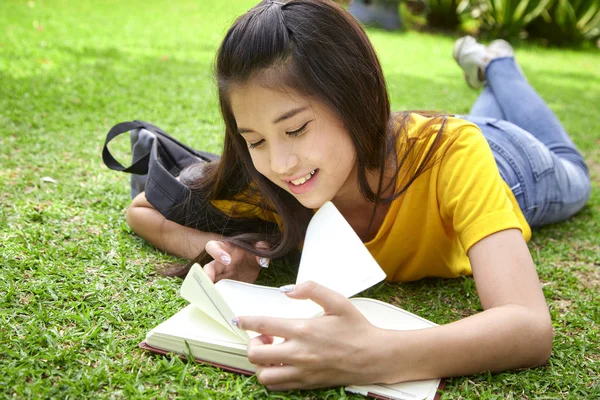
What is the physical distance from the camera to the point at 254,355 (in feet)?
4.22

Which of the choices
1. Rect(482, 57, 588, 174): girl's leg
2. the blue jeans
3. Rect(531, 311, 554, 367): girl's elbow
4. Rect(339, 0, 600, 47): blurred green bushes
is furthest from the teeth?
Rect(339, 0, 600, 47): blurred green bushes

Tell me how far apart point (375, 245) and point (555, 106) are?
3.72 metres

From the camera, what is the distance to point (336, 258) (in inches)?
62.3

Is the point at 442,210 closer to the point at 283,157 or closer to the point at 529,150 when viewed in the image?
the point at 283,157

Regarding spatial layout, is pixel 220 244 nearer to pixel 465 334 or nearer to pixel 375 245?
pixel 375 245

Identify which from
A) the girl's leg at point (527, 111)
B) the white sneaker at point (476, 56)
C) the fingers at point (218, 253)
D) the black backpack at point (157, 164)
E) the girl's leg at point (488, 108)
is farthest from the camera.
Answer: the white sneaker at point (476, 56)

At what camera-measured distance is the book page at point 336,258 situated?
59.4 inches

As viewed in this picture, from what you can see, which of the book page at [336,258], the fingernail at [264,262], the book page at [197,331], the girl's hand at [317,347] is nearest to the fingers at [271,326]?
the girl's hand at [317,347]

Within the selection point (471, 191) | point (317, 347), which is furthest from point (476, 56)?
point (317, 347)

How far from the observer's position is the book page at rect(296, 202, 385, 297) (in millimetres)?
1508

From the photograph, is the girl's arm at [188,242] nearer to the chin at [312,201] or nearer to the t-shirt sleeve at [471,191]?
the chin at [312,201]

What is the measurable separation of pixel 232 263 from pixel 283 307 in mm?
321

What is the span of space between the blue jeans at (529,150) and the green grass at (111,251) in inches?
5.6

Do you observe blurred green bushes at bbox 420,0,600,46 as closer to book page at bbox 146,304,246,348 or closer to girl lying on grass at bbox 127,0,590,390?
girl lying on grass at bbox 127,0,590,390
